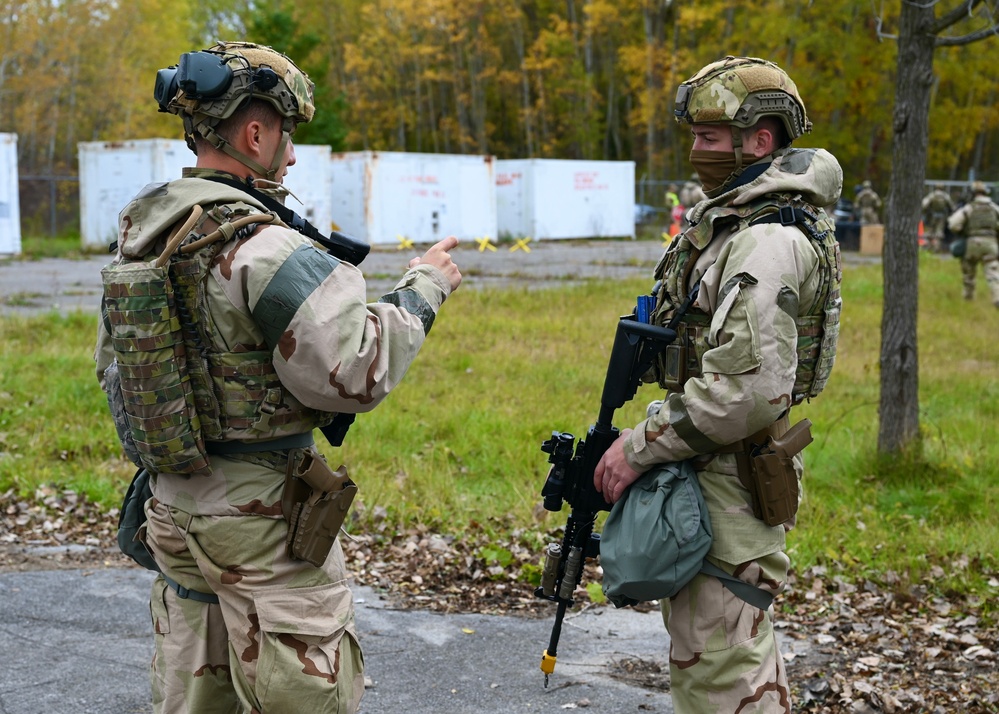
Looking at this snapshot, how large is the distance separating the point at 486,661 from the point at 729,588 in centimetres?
171

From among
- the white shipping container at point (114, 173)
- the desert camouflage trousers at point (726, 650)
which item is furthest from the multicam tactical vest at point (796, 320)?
the white shipping container at point (114, 173)

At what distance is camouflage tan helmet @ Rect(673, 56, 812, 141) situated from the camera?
2.85 metres

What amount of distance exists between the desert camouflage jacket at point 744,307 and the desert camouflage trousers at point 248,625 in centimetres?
93

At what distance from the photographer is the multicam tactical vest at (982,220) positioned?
15758 millimetres

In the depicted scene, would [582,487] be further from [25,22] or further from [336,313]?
[25,22]

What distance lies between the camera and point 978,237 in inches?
616

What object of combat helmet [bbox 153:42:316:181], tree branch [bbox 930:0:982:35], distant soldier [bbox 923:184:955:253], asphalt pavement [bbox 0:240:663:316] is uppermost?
tree branch [bbox 930:0:982:35]

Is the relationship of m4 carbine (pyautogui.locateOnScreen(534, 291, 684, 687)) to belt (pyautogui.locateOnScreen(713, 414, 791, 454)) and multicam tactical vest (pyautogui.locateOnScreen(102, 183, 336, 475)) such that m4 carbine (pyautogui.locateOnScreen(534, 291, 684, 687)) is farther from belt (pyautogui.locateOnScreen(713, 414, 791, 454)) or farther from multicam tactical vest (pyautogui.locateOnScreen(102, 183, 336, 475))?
multicam tactical vest (pyautogui.locateOnScreen(102, 183, 336, 475))

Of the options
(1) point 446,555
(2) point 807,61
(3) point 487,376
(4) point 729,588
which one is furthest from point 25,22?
(4) point 729,588

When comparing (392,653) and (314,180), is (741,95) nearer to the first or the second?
(392,653)

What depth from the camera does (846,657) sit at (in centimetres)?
423

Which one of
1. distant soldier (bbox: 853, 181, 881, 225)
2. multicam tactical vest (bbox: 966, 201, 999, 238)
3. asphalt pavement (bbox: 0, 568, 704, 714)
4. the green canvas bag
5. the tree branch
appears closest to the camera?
the green canvas bag

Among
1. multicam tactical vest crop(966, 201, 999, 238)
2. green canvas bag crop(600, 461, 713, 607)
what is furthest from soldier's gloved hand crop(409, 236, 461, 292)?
multicam tactical vest crop(966, 201, 999, 238)

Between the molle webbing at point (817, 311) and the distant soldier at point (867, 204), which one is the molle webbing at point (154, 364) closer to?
the molle webbing at point (817, 311)
